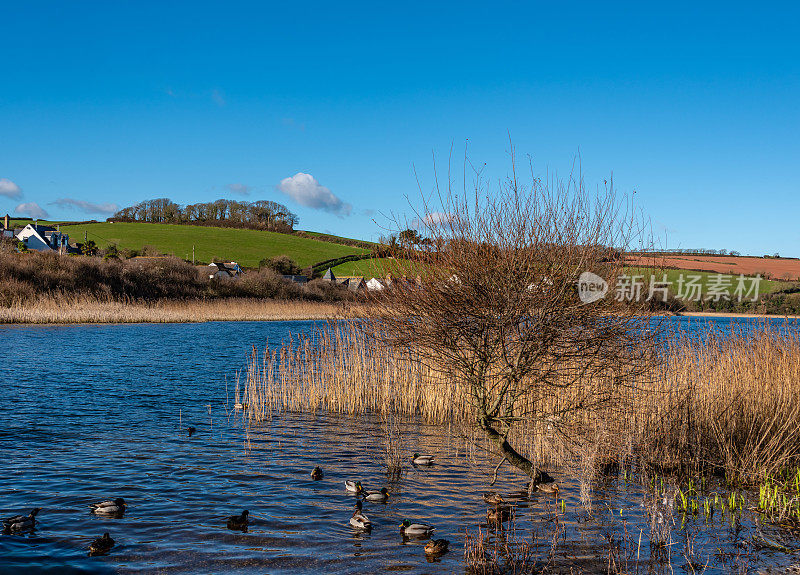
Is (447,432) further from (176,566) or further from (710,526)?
(176,566)

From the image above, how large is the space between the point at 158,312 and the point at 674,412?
4219 cm

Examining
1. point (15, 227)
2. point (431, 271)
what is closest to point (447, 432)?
point (431, 271)

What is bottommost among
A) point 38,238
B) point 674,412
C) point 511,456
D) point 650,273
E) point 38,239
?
point 511,456

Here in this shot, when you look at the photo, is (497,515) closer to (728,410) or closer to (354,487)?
(354,487)

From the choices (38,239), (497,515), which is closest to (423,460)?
(497,515)

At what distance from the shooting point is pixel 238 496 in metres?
8.43

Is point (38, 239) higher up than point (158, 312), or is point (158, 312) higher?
point (38, 239)

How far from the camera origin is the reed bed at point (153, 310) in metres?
36.7

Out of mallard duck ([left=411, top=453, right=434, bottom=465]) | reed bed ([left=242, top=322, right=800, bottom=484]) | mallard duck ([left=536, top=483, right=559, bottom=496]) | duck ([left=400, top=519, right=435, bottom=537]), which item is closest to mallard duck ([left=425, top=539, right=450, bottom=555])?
duck ([left=400, top=519, right=435, bottom=537])

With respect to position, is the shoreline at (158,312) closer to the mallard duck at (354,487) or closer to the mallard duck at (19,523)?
the mallard duck at (354,487)

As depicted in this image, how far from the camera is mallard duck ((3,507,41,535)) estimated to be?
6773mm

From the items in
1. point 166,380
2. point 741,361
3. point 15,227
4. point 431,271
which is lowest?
point 166,380

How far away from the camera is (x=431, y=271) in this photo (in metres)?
8.66

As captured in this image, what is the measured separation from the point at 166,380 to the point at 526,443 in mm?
13410
